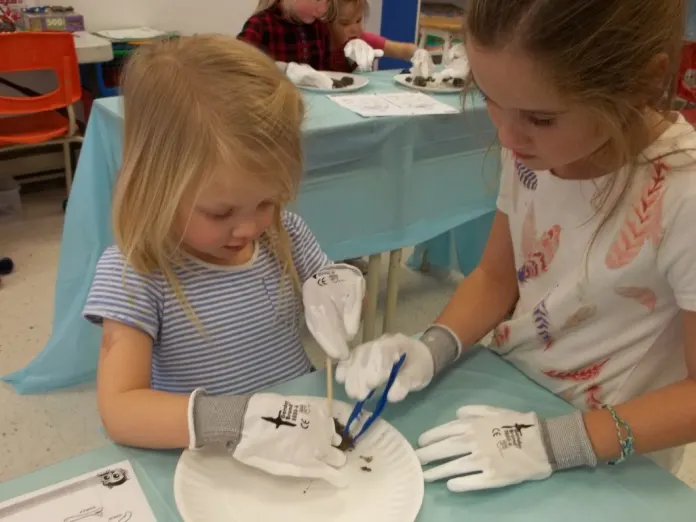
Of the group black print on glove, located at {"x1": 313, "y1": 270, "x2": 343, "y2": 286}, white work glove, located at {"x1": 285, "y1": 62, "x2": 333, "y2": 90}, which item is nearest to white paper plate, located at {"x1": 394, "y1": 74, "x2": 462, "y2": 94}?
white work glove, located at {"x1": 285, "y1": 62, "x2": 333, "y2": 90}

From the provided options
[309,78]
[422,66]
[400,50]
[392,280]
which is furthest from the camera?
[400,50]

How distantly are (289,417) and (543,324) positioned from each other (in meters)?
0.38

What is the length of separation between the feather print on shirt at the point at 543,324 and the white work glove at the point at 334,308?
0.77 ft

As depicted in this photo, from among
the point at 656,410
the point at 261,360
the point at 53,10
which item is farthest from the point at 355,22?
the point at 656,410

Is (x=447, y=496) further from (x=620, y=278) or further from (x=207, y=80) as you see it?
(x=207, y=80)

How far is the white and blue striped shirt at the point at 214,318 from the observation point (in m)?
0.80

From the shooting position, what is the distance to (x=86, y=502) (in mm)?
607

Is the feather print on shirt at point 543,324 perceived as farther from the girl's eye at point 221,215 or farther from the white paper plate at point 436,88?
the white paper plate at point 436,88

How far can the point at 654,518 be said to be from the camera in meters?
0.64

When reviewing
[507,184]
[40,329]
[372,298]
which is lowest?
[40,329]

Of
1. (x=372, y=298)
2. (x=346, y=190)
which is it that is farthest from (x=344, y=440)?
(x=372, y=298)

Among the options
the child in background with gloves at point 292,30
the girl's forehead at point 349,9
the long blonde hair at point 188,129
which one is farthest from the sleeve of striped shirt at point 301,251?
the girl's forehead at point 349,9

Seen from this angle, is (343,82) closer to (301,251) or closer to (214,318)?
(301,251)

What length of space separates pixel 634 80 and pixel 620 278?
229mm
